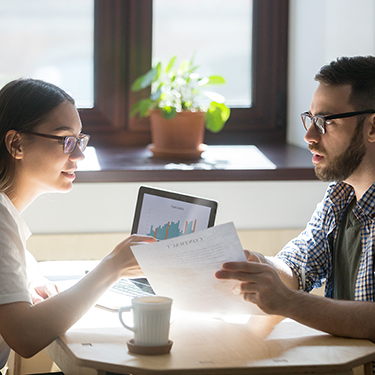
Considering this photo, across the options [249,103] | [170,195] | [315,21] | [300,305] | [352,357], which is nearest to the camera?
[352,357]

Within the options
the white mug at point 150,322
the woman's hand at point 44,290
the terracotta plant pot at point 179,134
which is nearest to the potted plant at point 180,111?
the terracotta plant pot at point 179,134

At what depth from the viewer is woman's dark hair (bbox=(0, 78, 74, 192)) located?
4.61 feet

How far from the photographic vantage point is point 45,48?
8.79 ft

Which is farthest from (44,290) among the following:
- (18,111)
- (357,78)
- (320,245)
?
(357,78)

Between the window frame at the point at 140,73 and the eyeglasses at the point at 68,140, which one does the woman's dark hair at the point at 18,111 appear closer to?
the eyeglasses at the point at 68,140

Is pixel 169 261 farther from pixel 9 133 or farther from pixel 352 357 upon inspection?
pixel 9 133

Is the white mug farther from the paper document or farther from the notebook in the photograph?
the notebook

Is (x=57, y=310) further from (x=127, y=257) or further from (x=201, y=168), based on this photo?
(x=201, y=168)

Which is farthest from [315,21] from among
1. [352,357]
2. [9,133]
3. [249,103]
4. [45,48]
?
[352,357]

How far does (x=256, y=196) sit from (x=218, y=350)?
136 cm

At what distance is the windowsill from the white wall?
0.12 ft

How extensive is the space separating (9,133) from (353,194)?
92 cm

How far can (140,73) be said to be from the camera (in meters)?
2.73

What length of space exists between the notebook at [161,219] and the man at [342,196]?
0.53 feet
